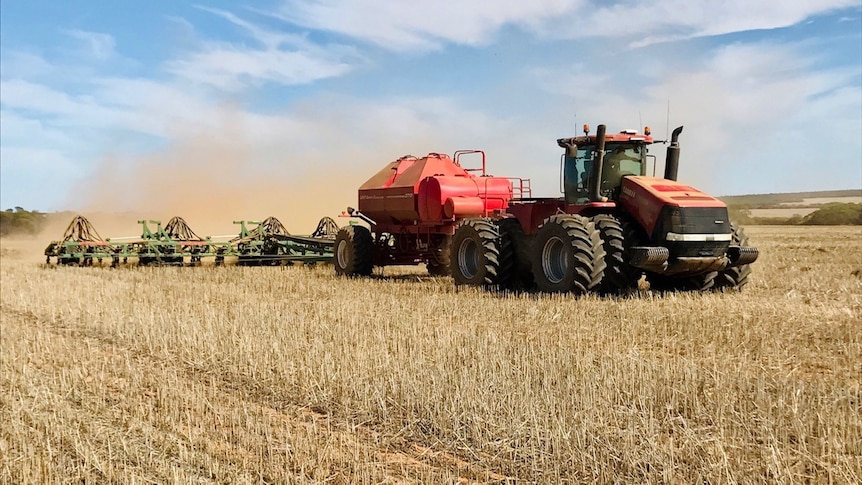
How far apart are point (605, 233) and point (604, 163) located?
1244 mm

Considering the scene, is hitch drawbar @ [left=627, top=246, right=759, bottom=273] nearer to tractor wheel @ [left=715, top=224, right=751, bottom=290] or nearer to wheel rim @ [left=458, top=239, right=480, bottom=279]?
tractor wheel @ [left=715, top=224, right=751, bottom=290]

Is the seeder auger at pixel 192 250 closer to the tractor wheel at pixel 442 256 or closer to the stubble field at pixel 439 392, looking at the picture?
the tractor wheel at pixel 442 256

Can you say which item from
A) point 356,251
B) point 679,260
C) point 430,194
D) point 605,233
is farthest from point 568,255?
point 356,251

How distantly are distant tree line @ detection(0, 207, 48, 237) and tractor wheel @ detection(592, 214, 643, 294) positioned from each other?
105 ft

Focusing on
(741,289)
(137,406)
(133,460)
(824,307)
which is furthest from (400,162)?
(133,460)

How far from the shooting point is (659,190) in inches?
398

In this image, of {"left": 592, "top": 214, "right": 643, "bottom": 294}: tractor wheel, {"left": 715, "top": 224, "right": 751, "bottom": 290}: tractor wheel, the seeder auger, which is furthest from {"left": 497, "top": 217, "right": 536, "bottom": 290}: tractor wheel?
the seeder auger

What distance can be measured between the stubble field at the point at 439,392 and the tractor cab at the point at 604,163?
1.80 m

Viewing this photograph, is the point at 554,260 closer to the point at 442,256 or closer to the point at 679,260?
the point at 679,260

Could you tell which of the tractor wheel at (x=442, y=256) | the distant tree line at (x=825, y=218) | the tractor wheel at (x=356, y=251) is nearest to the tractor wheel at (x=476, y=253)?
the tractor wheel at (x=442, y=256)

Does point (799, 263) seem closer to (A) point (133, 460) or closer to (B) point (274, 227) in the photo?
(B) point (274, 227)

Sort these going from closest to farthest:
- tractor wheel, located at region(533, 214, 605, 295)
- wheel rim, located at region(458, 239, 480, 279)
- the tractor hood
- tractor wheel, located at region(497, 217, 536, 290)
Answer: the tractor hood → tractor wheel, located at region(533, 214, 605, 295) → tractor wheel, located at region(497, 217, 536, 290) → wheel rim, located at region(458, 239, 480, 279)

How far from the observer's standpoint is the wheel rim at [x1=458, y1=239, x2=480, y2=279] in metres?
12.3

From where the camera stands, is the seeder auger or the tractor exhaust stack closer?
the tractor exhaust stack
